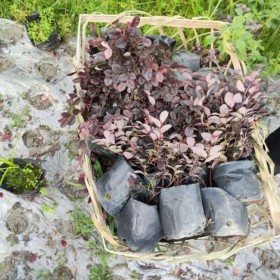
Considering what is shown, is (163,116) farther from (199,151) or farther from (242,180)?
(242,180)

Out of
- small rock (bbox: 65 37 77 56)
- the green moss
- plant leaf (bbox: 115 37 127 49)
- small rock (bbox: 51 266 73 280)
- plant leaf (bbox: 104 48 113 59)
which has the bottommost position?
small rock (bbox: 51 266 73 280)

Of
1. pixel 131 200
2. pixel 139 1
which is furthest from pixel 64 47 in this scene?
pixel 131 200

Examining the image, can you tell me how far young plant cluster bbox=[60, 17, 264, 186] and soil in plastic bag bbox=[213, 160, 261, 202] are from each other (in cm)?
5

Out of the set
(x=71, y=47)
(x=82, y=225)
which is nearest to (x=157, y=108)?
(x=82, y=225)

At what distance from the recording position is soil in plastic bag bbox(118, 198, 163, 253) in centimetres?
141

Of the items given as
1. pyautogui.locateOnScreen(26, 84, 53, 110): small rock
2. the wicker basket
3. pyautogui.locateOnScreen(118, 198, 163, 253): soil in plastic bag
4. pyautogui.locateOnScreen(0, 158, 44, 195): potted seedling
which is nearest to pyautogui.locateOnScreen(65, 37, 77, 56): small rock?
pyautogui.locateOnScreen(26, 84, 53, 110): small rock

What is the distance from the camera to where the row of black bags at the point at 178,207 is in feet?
4.59

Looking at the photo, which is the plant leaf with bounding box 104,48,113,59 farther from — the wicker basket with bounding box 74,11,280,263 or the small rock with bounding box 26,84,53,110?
the small rock with bounding box 26,84,53,110

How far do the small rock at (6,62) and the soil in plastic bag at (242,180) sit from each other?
1293 millimetres

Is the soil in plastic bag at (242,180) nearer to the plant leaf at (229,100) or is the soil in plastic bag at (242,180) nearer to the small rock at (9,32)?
the plant leaf at (229,100)

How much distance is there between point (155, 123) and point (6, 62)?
1.18 m

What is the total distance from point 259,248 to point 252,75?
2.88ft

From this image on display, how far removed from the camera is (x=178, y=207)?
54.9 inches

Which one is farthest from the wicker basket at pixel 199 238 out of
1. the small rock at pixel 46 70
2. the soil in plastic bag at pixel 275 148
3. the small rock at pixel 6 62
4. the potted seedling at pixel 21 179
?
the small rock at pixel 6 62
